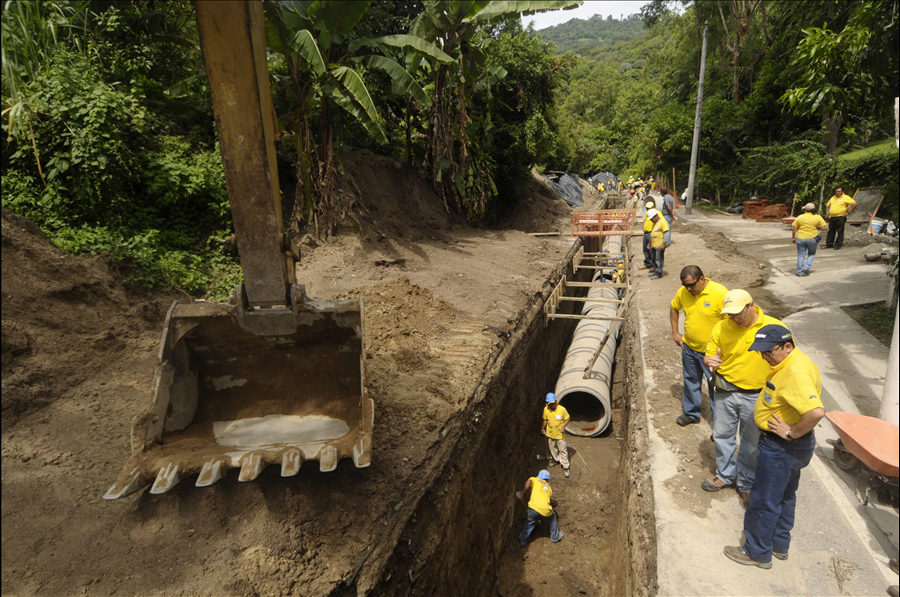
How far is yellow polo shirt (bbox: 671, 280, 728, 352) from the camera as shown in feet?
16.1

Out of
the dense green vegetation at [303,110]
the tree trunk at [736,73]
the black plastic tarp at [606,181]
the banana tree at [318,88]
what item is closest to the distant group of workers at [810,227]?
the dense green vegetation at [303,110]

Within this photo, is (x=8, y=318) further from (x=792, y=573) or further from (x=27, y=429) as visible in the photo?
(x=792, y=573)

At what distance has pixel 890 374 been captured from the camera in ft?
12.3

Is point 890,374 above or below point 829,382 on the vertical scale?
above

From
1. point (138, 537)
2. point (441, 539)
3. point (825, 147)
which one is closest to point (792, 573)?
point (441, 539)

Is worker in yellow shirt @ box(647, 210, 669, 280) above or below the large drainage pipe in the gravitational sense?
above

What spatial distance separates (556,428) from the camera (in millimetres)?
7770

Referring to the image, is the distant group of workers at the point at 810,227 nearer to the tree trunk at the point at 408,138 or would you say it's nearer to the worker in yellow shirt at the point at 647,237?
the worker in yellow shirt at the point at 647,237

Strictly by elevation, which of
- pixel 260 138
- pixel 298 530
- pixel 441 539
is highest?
pixel 260 138

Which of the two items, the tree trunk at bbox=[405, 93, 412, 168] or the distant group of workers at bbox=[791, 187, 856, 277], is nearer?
the distant group of workers at bbox=[791, 187, 856, 277]

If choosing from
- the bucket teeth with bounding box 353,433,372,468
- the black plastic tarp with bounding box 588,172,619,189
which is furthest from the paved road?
the black plastic tarp with bounding box 588,172,619,189

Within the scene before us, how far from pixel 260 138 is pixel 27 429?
357cm

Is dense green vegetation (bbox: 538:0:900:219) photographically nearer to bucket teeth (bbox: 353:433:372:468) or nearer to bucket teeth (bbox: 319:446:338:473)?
bucket teeth (bbox: 353:433:372:468)

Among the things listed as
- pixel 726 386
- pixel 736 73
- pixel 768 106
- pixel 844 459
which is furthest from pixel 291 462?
pixel 736 73
